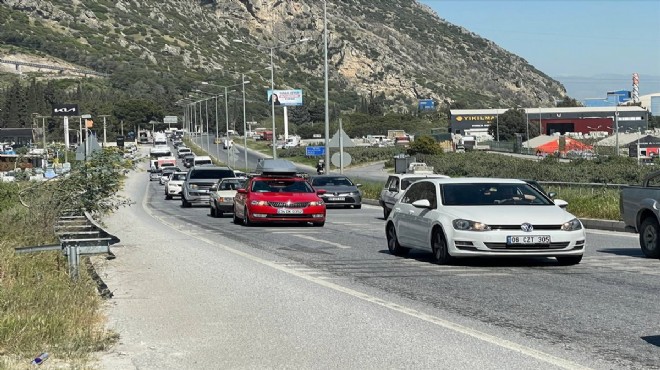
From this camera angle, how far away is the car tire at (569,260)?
16.4m

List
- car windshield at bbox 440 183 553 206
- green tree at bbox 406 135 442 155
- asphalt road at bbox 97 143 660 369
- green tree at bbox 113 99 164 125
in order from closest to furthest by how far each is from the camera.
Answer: asphalt road at bbox 97 143 660 369 → car windshield at bbox 440 183 553 206 → green tree at bbox 406 135 442 155 → green tree at bbox 113 99 164 125

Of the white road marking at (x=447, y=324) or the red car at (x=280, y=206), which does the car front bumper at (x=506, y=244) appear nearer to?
the white road marking at (x=447, y=324)

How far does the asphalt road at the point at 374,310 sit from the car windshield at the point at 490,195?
1.01m

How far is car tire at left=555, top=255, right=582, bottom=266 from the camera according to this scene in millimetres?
16406

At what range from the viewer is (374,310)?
11.6 metres

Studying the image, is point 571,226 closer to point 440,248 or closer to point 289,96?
point 440,248

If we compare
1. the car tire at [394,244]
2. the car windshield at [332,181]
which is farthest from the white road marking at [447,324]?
the car windshield at [332,181]

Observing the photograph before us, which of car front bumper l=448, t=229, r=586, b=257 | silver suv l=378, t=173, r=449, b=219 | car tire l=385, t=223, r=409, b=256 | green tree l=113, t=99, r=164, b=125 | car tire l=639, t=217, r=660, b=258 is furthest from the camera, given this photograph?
green tree l=113, t=99, r=164, b=125

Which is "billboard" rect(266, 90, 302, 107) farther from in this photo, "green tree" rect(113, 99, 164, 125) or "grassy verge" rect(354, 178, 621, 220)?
"grassy verge" rect(354, 178, 621, 220)

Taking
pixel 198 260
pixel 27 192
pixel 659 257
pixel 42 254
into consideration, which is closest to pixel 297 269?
pixel 198 260

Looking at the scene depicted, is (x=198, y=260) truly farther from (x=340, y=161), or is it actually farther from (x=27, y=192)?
(x=340, y=161)

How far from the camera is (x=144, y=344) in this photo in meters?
9.64

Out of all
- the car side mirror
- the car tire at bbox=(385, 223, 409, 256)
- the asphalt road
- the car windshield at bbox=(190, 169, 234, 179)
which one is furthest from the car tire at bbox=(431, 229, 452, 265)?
the car windshield at bbox=(190, 169, 234, 179)

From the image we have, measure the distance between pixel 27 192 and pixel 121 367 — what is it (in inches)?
535
